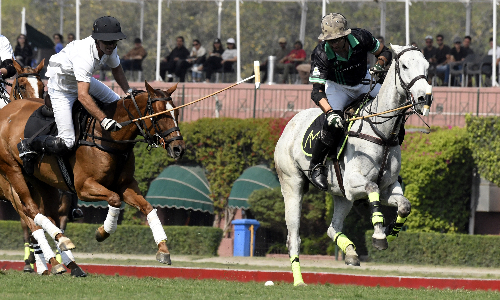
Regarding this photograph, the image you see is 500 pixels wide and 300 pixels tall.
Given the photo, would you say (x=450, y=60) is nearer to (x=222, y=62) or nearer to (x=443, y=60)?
(x=443, y=60)

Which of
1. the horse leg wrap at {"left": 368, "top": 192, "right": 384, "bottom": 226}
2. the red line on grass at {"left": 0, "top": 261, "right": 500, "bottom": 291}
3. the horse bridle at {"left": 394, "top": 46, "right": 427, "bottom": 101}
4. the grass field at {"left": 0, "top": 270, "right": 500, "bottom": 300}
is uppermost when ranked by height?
the horse bridle at {"left": 394, "top": 46, "right": 427, "bottom": 101}

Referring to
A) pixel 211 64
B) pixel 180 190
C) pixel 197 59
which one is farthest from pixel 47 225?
pixel 197 59

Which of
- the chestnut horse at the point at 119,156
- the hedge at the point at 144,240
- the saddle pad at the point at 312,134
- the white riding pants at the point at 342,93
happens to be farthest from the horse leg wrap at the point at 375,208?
the hedge at the point at 144,240

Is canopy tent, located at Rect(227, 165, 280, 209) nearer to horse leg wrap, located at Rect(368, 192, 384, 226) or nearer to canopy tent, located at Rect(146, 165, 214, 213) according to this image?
canopy tent, located at Rect(146, 165, 214, 213)

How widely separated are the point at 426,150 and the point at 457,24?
1211 inches

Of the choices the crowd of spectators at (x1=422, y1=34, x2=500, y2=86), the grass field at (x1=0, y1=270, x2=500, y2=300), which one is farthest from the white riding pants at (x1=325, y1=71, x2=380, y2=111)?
the crowd of spectators at (x1=422, y1=34, x2=500, y2=86)

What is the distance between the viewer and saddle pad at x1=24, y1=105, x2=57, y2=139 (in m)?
10.0

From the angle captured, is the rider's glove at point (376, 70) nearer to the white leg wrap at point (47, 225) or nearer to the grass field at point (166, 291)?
the grass field at point (166, 291)

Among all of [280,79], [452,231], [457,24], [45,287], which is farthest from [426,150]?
[457,24]

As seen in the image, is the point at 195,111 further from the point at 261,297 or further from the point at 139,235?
the point at 261,297

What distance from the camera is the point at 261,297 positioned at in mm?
7863

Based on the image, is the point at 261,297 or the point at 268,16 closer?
the point at 261,297

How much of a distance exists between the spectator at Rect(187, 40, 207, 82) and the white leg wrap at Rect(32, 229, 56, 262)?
13.5 m

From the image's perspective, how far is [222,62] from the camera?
75.8 ft
